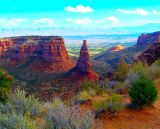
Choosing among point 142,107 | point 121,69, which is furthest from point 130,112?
point 121,69

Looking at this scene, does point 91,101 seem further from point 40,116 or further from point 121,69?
point 121,69

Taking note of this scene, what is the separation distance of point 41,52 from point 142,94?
101835 millimetres

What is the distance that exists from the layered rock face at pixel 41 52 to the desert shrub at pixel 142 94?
82256 millimetres

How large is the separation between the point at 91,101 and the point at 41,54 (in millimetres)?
96457

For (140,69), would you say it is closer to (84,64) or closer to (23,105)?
(23,105)

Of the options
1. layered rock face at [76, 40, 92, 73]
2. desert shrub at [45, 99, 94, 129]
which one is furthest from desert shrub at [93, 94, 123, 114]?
layered rock face at [76, 40, 92, 73]

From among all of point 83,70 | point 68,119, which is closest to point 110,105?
point 68,119

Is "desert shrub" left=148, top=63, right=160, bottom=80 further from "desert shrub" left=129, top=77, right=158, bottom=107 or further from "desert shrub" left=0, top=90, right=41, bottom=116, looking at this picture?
"desert shrub" left=0, top=90, right=41, bottom=116

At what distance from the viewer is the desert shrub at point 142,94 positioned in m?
20.8

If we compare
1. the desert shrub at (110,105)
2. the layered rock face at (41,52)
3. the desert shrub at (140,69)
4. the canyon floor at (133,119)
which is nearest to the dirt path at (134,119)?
the canyon floor at (133,119)

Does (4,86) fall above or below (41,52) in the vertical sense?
above

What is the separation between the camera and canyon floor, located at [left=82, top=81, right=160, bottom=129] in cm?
1853

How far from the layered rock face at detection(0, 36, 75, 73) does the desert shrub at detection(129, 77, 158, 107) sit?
270 feet

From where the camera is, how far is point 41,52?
Answer: 121 metres
